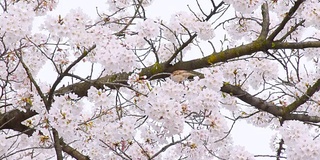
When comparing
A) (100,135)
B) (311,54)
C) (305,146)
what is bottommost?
(305,146)

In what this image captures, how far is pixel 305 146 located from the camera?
3.58m

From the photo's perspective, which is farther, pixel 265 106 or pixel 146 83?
pixel 265 106

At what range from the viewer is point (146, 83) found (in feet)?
10.7

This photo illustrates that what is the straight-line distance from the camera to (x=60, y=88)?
4.50 meters

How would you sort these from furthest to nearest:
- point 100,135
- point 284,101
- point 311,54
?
1. point 311,54
2. point 284,101
3. point 100,135

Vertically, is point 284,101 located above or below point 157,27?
below

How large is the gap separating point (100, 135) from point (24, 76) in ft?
3.47

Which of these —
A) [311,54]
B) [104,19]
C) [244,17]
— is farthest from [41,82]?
[311,54]

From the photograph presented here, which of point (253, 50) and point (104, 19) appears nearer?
point (253, 50)

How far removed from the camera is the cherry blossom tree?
3.34m

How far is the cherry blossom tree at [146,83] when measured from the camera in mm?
3340

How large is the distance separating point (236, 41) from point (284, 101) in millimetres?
860

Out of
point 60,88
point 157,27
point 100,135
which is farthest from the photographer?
point 60,88

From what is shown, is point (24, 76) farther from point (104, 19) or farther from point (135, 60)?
point (135, 60)
